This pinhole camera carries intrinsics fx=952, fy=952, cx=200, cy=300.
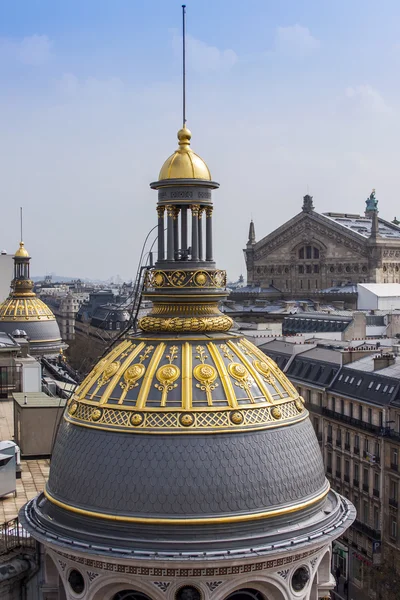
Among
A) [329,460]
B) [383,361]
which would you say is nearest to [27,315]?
[329,460]

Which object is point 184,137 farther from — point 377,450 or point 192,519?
point 377,450

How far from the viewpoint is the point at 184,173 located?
83.9 feet

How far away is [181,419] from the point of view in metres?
23.1

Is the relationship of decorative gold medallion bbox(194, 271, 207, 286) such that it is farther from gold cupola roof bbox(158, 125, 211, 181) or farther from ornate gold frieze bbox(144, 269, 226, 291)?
gold cupola roof bbox(158, 125, 211, 181)

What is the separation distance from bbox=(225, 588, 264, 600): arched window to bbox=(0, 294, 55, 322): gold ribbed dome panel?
79543 millimetres

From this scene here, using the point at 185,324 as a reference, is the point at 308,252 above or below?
above

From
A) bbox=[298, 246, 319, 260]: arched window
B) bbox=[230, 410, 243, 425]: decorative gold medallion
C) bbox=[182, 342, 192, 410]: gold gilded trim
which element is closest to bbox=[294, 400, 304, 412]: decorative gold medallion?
bbox=[230, 410, 243, 425]: decorative gold medallion

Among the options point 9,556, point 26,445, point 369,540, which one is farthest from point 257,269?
point 9,556

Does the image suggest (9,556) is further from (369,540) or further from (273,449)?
(369,540)

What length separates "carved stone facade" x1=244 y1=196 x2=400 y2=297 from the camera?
454ft

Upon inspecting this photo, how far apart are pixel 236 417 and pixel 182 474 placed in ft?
6.76

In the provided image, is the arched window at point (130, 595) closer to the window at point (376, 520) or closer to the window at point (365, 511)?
the window at point (376, 520)

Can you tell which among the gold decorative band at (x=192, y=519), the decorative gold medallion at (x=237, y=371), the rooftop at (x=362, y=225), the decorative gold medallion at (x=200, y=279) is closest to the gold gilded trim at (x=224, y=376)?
the decorative gold medallion at (x=237, y=371)

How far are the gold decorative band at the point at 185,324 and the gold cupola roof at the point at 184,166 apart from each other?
12.5 feet
